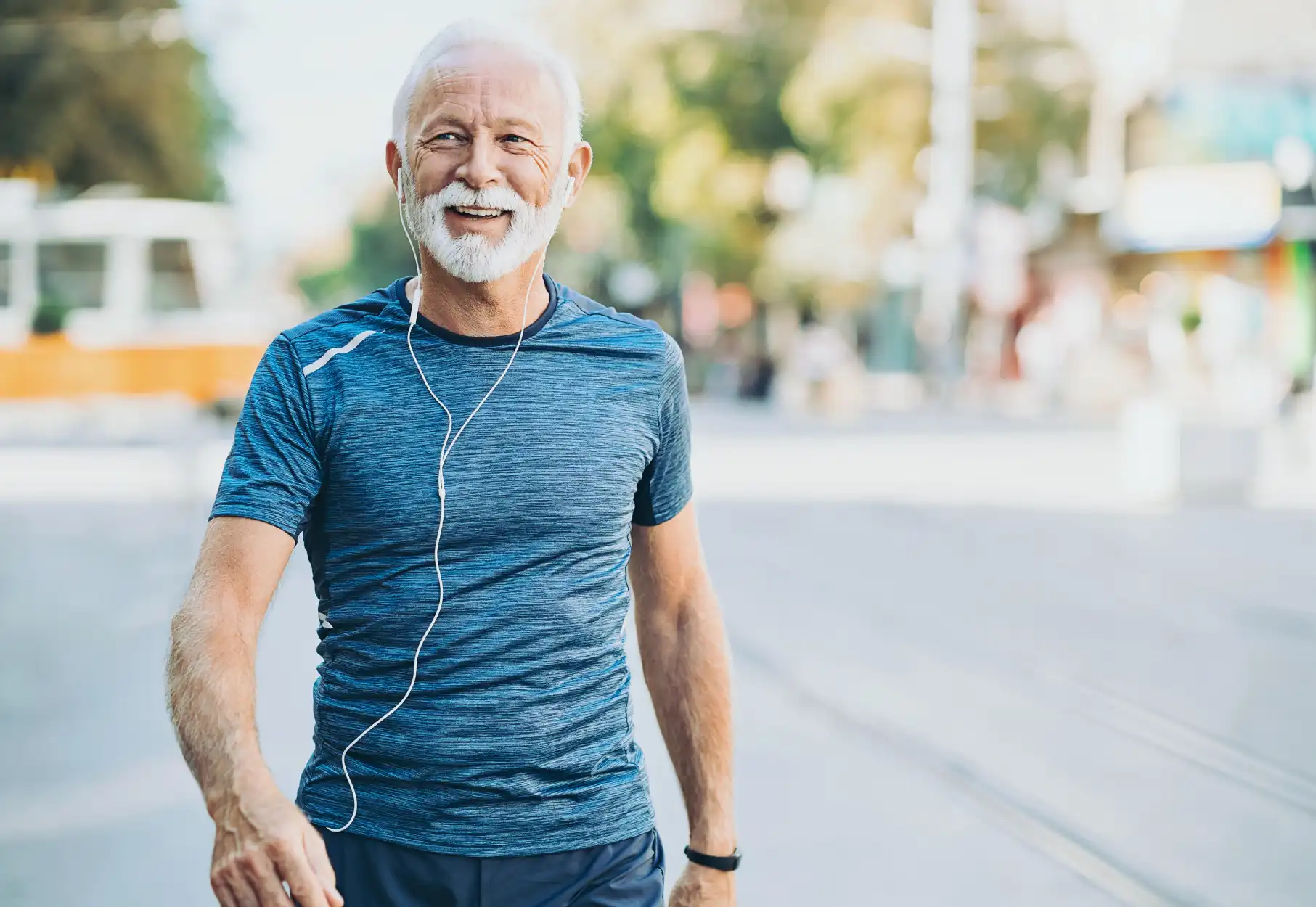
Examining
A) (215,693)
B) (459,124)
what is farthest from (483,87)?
(215,693)

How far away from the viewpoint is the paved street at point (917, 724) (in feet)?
17.1

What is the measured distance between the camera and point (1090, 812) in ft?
19.2

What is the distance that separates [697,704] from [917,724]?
4.71 metres

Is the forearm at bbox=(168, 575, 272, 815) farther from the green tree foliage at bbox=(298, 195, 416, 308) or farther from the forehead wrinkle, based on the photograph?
the green tree foliage at bbox=(298, 195, 416, 308)

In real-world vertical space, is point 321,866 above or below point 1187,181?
below

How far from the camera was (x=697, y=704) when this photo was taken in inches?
101

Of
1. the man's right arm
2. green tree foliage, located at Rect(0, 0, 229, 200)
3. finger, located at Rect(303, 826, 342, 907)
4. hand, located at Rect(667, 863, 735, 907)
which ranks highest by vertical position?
green tree foliage, located at Rect(0, 0, 229, 200)

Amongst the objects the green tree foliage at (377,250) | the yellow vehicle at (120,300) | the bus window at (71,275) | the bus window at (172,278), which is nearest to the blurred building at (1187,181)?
the yellow vehicle at (120,300)

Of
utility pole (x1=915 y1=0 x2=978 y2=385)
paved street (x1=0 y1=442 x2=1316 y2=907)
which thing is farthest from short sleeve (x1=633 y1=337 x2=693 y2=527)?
utility pole (x1=915 y1=0 x2=978 y2=385)

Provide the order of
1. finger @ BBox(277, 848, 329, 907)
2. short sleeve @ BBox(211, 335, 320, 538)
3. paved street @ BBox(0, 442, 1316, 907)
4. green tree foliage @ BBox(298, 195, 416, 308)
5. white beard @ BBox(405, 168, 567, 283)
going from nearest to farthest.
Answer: finger @ BBox(277, 848, 329, 907) < short sleeve @ BBox(211, 335, 320, 538) < white beard @ BBox(405, 168, 567, 283) < paved street @ BBox(0, 442, 1316, 907) < green tree foliage @ BBox(298, 195, 416, 308)

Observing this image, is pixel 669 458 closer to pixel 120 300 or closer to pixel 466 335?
pixel 466 335

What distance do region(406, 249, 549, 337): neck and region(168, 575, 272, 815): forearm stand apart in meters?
0.45

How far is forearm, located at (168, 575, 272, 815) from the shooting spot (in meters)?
2.04

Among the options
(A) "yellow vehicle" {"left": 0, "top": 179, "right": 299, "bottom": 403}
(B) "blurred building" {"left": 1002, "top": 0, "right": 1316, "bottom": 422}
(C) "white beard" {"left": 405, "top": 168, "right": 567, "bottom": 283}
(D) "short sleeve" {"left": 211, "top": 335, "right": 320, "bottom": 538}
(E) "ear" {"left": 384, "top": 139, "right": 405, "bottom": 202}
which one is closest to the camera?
(D) "short sleeve" {"left": 211, "top": 335, "right": 320, "bottom": 538}
